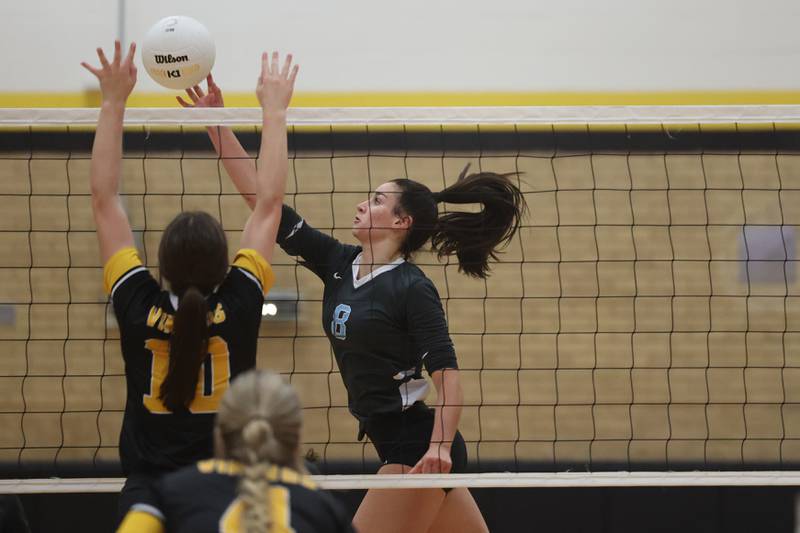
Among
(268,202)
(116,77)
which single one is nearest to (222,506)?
(268,202)

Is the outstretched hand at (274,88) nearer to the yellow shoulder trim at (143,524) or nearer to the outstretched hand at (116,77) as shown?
the outstretched hand at (116,77)

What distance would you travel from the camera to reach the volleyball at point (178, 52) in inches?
144

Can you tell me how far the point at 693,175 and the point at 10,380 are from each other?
14.7ft

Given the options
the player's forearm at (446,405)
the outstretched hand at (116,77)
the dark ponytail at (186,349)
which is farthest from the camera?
the player's forearm at (446,405)

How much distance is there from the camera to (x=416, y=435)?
3.81 m

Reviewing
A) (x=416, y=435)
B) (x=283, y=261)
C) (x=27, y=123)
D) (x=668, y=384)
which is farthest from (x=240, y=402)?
(x=668, y=384)

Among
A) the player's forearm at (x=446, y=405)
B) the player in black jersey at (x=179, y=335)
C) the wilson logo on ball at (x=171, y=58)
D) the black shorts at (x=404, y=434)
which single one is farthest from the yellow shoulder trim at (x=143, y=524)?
the wilson logo on ball at (x=171, y=58)

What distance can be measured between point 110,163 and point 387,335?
4.32ft

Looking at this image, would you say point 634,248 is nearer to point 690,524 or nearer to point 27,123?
point 690,524

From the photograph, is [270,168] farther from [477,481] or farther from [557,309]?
[557,309]

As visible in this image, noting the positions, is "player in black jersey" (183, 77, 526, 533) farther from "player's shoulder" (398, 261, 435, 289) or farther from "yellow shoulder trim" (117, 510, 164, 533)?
"yellow shoulder trim" (117, 510, 164, 533)

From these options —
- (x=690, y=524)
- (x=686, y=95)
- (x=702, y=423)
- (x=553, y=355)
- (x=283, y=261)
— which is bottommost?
(x=690, y=524)

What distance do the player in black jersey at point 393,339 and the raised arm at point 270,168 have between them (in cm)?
63

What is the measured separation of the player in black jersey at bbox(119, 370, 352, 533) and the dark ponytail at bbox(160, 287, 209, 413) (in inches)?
21.0
